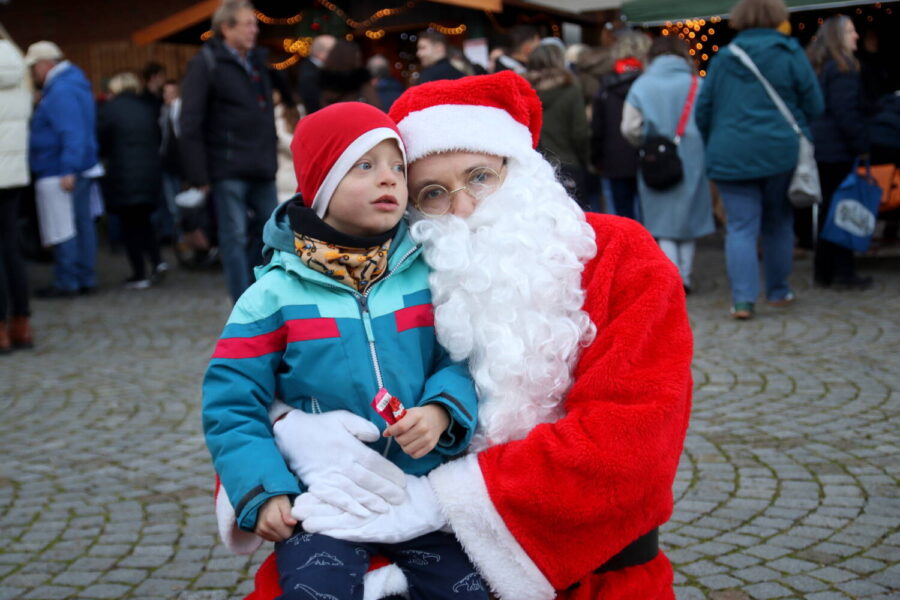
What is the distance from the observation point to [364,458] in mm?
2029

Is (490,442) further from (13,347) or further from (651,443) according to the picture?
(13,347)

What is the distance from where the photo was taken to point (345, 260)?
7.02 feet

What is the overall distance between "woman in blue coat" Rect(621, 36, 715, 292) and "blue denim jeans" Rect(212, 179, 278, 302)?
2.74m

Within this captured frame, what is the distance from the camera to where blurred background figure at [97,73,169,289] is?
32.6 feet

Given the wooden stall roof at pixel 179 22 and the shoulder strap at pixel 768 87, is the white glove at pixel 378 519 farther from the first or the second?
the wooden stall roof at pixel 179 22

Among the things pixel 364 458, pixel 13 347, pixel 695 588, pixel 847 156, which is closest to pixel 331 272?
pixel 364 458

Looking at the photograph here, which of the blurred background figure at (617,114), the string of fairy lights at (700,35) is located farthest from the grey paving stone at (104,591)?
the string of fairy lights at (700,35)

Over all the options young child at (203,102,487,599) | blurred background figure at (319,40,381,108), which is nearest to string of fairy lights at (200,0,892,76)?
blurred background figure at (319,40,381,108)

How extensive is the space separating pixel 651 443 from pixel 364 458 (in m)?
0.57

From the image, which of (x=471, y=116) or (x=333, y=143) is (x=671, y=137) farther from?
(x=333, y=143)

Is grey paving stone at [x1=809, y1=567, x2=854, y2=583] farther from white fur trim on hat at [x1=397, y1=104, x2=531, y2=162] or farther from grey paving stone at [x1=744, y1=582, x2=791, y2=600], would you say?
white fur trim on hat at [x1=397, y1=104, x2=531, y2=162]

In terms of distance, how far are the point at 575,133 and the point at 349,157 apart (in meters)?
6.11

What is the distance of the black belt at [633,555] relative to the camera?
2189 millimetres

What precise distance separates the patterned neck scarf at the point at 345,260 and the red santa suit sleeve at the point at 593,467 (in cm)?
44
